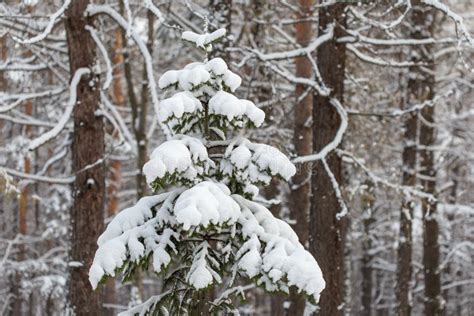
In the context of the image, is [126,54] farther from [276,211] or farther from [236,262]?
[236,262]

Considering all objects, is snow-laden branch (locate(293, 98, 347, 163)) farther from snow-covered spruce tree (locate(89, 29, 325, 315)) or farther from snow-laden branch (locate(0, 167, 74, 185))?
snow-covered spruce tree (locate(89, 29, 325, 315))

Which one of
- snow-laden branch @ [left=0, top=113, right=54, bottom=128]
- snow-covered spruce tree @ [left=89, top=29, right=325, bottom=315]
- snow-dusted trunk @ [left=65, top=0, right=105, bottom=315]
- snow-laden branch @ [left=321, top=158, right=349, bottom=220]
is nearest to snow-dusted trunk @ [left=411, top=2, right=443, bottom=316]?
snow-laden branch @ [left=321, top=158, right=349, bottom=220]

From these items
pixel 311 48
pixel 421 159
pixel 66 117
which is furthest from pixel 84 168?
pixel 421 159

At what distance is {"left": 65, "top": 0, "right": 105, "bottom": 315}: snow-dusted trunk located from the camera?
337 inches

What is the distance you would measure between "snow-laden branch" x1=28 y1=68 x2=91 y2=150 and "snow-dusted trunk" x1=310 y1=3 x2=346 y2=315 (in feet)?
11.2

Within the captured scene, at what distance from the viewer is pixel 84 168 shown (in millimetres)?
8555

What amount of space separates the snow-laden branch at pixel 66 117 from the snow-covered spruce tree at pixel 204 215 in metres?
3.07

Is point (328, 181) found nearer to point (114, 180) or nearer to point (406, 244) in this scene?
point (406, 244)

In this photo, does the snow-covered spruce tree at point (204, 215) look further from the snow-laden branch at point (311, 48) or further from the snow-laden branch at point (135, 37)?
the snow-laden branch at point (311, 48)

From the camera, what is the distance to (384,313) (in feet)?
132

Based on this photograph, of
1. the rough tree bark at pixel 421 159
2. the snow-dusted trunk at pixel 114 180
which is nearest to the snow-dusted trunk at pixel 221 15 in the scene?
the rough tree bark at pixel 421 159

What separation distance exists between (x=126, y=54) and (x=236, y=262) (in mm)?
9206

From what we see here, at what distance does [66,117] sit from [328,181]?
12.4 feet

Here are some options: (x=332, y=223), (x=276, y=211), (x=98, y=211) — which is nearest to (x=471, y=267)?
(x=276, y=211)
